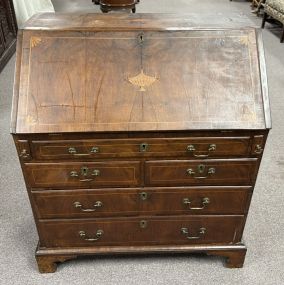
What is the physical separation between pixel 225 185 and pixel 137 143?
45cm

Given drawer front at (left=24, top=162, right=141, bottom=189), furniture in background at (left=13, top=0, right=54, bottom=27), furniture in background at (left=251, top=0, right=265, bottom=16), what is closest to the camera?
drawer front at (left=24, top=162, right=141, bottom=189)

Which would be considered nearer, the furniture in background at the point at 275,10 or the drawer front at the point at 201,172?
the drawer front at the point at 201,172

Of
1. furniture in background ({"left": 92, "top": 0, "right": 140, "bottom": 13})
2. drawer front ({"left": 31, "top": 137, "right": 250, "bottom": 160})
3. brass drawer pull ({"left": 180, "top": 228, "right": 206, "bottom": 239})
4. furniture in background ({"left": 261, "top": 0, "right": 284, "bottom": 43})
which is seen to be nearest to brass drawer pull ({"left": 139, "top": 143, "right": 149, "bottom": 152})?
drawer front ({"left": 31, "top": 137, "right": 250, "bottom": 160})

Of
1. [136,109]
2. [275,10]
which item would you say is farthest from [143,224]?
[275,10]

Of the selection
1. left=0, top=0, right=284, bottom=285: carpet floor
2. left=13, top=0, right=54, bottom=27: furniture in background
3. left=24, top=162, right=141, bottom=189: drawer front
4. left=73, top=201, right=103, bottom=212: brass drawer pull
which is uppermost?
left=24, top=162, right=141, bottom=189: drawer front

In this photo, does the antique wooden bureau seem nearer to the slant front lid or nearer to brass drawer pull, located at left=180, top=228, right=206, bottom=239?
the slant front lid

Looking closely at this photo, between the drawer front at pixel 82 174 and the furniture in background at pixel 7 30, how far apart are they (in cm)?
284

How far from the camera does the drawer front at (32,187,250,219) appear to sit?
1501 mm

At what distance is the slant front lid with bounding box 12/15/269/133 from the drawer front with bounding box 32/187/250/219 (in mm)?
340

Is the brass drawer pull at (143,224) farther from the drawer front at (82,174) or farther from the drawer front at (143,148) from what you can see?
the drawer front at (143,148)

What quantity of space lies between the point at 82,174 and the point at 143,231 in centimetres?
45

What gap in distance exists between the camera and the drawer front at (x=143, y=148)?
1.34 metres

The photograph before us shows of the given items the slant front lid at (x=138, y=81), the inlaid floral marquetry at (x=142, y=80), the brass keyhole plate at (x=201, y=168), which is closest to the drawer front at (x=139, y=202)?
the brass keyhole plate at (x=201, y=168)

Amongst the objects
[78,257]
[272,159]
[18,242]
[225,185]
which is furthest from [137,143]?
[272,159]
